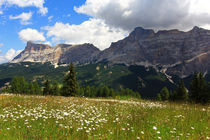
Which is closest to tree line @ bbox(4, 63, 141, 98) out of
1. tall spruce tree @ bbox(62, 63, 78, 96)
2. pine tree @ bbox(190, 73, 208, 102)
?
tall spruce tree @ bbox(62, 63, 78, 96)

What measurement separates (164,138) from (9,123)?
245 inches

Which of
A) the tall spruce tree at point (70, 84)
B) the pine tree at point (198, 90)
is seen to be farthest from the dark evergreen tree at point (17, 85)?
the pine tree at point (198, 90)

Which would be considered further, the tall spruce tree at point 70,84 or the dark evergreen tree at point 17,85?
the dark evergreen tree at point 17,85

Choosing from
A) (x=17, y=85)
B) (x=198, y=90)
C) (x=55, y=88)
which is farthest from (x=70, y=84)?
(x=17, y=85)

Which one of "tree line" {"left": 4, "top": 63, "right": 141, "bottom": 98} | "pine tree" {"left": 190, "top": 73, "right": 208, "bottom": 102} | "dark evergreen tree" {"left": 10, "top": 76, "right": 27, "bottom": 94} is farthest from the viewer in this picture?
"dark evergreen tree" {"left": 10, "top": 76, "right": 27, "bottom": 94}

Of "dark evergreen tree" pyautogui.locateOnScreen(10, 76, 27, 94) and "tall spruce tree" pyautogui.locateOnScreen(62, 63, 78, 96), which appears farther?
"dark evergreen tree" pyautogui.locateOnScreen(10, 76, 27, 94)

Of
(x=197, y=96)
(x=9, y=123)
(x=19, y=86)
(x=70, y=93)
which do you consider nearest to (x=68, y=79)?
(x=70, y=93)

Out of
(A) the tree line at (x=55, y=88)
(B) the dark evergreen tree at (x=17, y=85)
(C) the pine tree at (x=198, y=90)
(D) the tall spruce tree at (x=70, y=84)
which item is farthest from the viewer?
(B) the dark evergreen tree at (x=17, y=85)

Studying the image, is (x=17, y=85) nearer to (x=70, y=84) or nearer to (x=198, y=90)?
(x=70, y=84)

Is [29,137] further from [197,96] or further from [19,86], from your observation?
[19,86]

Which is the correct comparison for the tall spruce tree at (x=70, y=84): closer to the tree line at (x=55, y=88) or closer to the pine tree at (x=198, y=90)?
the tree line at (x=55, y=88)

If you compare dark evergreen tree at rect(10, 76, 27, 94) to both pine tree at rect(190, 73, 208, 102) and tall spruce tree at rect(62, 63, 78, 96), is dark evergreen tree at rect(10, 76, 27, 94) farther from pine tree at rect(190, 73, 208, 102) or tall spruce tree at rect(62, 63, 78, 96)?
pine tree at rect(190, 73, 208, 102)

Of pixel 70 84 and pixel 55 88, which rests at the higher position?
pixel 70 84

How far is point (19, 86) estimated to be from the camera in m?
85.0
